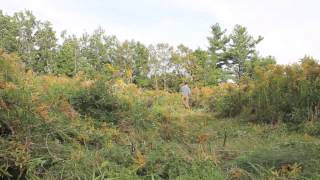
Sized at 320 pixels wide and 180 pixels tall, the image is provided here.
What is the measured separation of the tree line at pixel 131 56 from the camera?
101 ft

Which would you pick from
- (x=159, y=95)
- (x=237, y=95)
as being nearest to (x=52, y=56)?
(x=159, y=95)

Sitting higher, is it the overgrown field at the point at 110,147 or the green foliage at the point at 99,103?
the green foliage at the point at 99,103

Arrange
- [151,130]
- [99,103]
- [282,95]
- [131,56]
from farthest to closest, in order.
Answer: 1. [131,56]
2. [282,95]
3. [99,103]
4. [151,130]

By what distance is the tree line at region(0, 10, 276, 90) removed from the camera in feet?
101

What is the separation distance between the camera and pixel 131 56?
34.3m

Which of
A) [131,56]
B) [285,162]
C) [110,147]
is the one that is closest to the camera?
[285,162]

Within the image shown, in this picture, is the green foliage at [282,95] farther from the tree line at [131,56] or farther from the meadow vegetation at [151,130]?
the tree line at [131,56]

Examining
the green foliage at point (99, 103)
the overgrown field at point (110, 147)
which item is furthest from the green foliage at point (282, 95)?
the green foliage at point (99, 103)

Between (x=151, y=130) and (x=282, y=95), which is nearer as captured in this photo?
(x=151, y=130)

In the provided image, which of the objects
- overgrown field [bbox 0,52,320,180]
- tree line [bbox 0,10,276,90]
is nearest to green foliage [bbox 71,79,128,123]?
overgrown field [bbox 0,52,320,180]

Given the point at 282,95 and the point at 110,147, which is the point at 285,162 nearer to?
the point at 110,147

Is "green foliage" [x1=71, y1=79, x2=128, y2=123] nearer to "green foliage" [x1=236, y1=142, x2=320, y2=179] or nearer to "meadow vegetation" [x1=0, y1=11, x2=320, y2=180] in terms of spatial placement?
"meadow vegetation" [x1=0, y1=11, x2=320, y2=180]

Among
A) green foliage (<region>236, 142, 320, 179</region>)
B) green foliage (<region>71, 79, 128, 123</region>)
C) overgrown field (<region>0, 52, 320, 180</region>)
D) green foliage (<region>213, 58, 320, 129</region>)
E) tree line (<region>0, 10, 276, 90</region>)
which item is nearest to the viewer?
overgrown field (<region>0, 52, 320, 180</region>)

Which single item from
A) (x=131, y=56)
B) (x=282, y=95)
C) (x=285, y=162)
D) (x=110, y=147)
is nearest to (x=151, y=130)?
(x=110, y=147)
